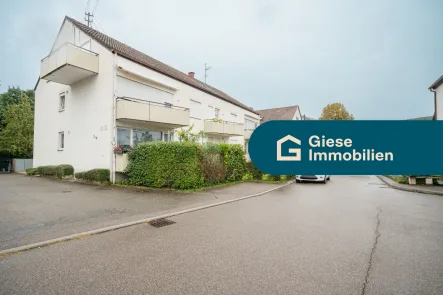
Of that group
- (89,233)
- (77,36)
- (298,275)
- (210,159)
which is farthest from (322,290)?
(77,36)

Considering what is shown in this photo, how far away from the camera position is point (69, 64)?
527 inches

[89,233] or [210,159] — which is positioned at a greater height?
[210,159]

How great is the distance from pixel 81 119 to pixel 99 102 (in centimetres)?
236

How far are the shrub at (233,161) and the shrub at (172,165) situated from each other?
2693 mm

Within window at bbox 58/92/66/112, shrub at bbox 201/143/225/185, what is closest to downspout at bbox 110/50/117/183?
shrub at bbox 201/143/225/185

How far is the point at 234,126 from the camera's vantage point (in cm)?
2438

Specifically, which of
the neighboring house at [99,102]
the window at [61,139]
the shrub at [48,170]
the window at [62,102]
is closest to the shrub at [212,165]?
the neighboring house at [99,102]

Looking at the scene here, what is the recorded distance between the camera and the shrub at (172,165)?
1106cm

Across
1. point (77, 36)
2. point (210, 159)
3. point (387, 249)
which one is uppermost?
point (77, 36)

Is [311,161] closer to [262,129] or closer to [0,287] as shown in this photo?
[262,129]

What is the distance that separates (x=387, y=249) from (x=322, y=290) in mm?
2257

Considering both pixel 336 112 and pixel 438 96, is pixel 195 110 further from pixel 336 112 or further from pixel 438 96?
pixel 336 112

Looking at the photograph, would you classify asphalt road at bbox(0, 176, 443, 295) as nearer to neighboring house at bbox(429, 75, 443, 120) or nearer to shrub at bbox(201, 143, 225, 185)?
shrub at bbox(201, 143, 225, 185)

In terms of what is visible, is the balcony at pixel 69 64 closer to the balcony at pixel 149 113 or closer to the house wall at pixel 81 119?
the house wall at pixel 81 119
